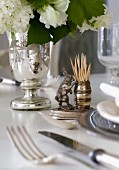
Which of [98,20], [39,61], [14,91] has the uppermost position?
[98,20]

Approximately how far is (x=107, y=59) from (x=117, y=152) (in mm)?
843

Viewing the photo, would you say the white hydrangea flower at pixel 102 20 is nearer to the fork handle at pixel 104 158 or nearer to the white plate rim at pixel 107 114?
the white plate rim at pixel 107 114

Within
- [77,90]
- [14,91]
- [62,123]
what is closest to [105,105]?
[62,123]

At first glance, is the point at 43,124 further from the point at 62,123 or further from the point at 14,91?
the point at 14,91

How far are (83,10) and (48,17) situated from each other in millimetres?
89

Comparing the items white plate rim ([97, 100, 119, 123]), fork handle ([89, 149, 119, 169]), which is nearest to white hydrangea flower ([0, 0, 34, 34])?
white plate rim ([97, 100, 119, 123])

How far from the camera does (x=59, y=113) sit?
92 cm

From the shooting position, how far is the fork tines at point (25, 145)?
643mm

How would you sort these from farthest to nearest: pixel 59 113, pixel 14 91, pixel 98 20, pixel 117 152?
pixel 14 91, pixel 98 20, pixel 59 113, pixel 117 152

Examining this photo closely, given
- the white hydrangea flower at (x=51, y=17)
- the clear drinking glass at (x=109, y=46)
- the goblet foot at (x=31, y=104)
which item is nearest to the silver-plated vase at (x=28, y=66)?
the goblet foot at (x=31, y=104)

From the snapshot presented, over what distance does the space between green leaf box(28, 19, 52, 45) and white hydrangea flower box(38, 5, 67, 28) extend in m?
0.03

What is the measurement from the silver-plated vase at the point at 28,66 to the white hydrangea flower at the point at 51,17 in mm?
106

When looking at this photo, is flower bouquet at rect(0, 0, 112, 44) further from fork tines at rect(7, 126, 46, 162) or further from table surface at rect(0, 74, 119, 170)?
fork tines at rect(7, 126, 46, 162)

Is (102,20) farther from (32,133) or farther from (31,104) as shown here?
(32,133)
